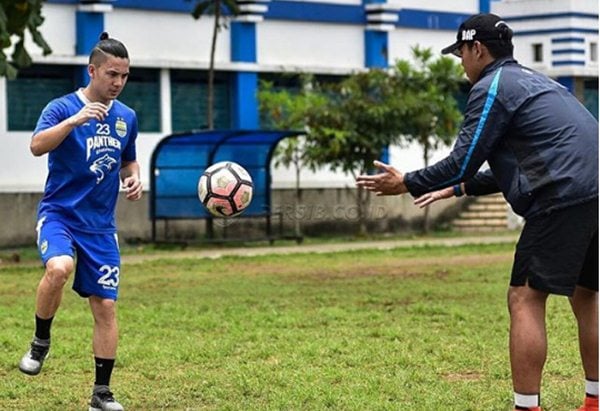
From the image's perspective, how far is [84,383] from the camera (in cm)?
1084

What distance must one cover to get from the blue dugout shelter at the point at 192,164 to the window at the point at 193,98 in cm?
291

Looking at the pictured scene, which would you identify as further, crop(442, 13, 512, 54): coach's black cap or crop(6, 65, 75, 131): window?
crop(6, 65, 75, 131): window

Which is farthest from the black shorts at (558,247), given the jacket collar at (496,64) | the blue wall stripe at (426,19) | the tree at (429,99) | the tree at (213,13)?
the blue wall stripe at (426,19)

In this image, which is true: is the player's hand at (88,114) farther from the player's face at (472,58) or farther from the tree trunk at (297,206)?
the tree trunk at (297,206)

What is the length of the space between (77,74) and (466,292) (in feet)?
45.6

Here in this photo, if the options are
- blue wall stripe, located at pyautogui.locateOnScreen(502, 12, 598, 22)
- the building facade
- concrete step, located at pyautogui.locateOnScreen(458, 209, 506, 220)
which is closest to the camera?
the building facade

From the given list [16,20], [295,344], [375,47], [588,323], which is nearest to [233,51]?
[375,47]

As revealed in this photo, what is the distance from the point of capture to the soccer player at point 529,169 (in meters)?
8.38

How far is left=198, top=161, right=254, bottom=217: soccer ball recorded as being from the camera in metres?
10.8

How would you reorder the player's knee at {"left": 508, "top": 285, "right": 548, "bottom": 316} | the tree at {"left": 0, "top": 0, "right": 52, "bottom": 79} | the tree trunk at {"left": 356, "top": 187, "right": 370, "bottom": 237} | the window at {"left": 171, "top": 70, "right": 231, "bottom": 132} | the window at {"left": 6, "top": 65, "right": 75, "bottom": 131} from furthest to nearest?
1. the tree trunk at {"left": 356, "top": 187, "right": 370, "bottom": 237}
2. the window at {"left": 171, "top": 70, "right": 231, "bottom": 132}
3. the window at {"left": 6, "top": 65, "right": 75, "bottom": 131}
4. the tree at {"left": 0, "top": 0, "right": 52, "bottom": 79}
5. the player's knee at {"left": 508, "top": 285, "right": 548, "bottom": 316}

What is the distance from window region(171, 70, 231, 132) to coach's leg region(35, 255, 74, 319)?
22.5 meters

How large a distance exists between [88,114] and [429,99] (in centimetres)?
2313

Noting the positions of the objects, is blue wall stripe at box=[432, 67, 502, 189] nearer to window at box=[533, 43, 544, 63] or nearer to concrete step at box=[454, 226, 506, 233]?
concrete step at box=[454, 226, 506, 233]

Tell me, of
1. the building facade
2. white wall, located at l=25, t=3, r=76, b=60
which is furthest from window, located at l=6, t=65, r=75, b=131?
white wall, located at l=25, t=3, r=76, b=60
